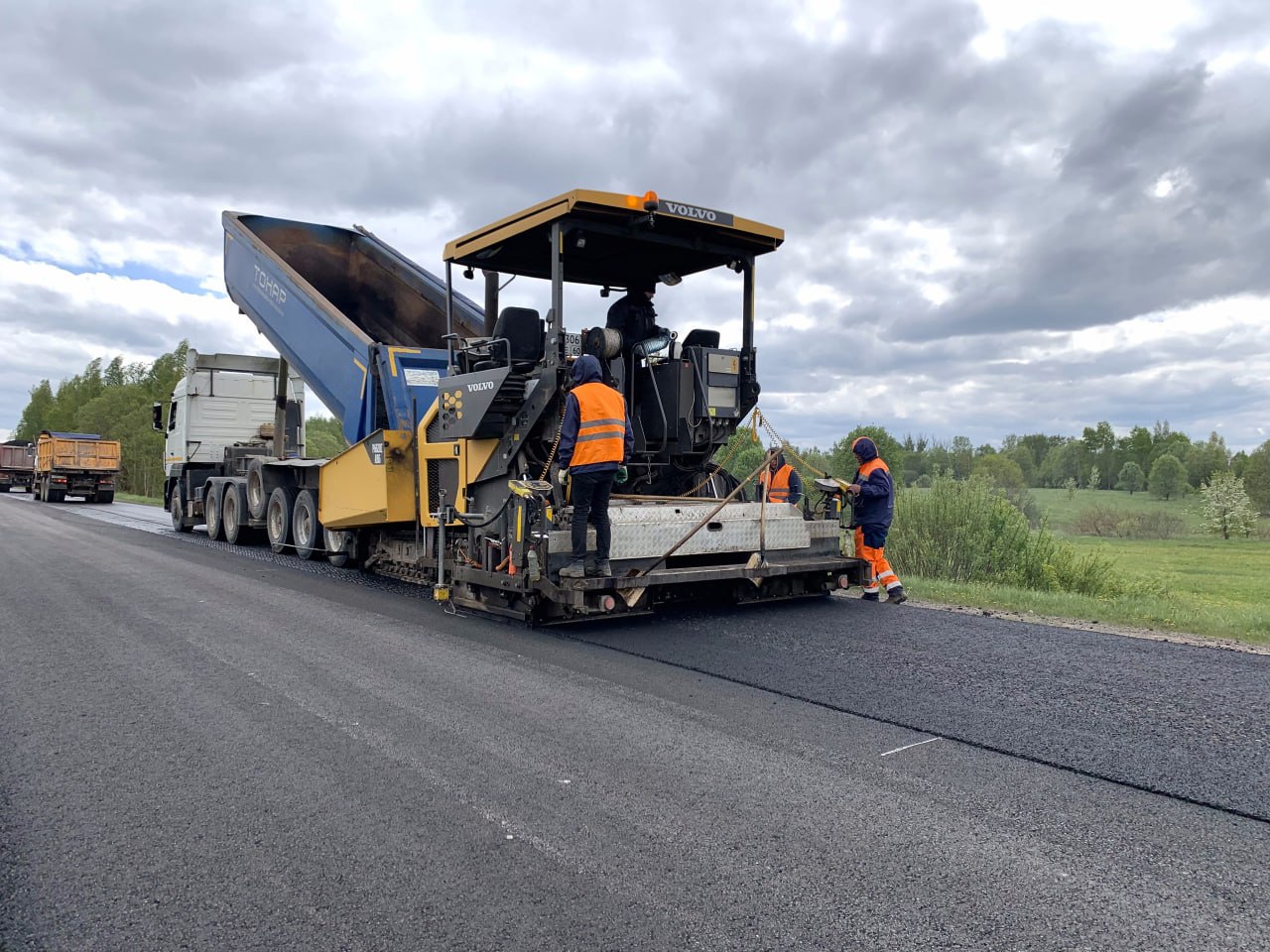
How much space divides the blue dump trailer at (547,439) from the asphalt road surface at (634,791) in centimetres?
72

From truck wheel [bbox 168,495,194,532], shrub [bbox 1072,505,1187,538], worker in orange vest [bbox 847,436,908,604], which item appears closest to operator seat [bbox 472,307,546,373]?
worker in orange vest [bbox 847,436,908,604]

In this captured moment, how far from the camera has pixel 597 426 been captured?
6.14m

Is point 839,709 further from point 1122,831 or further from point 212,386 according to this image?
point 212,386

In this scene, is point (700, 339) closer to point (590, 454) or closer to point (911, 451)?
point (590, 454)

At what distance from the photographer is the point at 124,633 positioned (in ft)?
20.5

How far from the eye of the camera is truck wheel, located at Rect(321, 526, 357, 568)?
9.83 m

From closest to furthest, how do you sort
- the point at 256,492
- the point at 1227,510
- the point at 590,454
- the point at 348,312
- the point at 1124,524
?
the point at 590,454, the point at 348,312, the point at 256,492, the point at 1124,524, the point at 1227,510

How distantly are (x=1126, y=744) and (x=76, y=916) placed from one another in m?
3.75

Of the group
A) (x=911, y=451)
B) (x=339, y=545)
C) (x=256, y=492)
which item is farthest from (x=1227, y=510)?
(x=339, y=545)

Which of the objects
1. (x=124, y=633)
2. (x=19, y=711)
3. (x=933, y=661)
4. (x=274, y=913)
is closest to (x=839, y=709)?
(x=933, y=661)

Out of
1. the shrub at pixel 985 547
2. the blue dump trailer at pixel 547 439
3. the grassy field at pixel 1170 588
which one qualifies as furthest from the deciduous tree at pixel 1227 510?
the blue dump trailer at pixel 547 439

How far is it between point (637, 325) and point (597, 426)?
1.75m

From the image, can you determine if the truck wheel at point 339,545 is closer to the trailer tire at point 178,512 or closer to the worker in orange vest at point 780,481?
the worker in orange vest at point 780,481

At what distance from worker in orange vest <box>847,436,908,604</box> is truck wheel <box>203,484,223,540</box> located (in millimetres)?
9760
